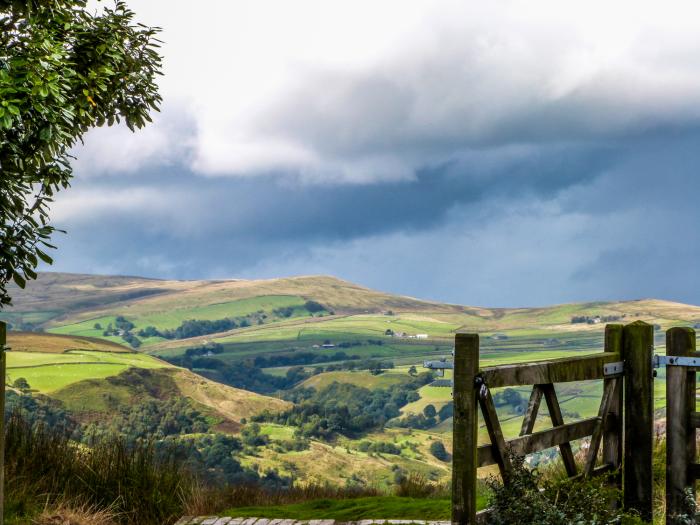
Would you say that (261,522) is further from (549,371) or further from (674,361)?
(674,361)

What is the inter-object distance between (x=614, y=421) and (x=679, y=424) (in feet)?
2.37

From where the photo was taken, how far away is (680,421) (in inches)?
377

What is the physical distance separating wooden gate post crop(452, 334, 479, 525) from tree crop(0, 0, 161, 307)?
4.95 m

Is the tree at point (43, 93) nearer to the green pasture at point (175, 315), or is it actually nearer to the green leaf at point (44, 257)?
the green leaf at point (44, 257)

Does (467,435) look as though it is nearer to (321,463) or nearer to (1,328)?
(1,328)

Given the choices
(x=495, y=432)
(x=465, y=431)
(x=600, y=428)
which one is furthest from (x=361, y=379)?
(x=465, y=431)

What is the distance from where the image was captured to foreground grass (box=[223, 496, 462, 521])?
1116 centimetres

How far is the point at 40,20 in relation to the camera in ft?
35.7

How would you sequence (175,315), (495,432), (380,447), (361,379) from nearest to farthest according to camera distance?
(495,432) < (380,447) < (361,379) < (175,315)

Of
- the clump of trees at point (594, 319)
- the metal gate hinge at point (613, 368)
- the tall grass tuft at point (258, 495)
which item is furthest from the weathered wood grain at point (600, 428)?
the clump of trees at point (594, 319)

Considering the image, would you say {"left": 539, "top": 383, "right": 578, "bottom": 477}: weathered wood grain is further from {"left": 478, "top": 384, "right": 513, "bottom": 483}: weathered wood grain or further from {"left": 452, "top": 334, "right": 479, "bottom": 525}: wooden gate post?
{"left": 452, "top": 334, "right": 479, "bottom": 525}: wooden gate post

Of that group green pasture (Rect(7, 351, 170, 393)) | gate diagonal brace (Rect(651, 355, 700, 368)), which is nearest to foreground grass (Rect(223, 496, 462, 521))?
gate diagonal brace (Rect(651, 355, 700, 368))

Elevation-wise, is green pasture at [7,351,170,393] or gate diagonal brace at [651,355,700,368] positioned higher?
gate diagonal brace at [651,355,700,368]

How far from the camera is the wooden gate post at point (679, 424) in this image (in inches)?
375
